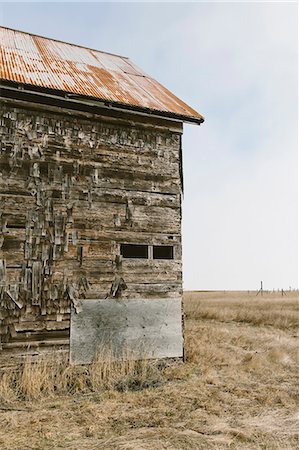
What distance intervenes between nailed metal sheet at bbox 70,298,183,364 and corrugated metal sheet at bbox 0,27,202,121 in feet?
13.8

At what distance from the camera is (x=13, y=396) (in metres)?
5.90

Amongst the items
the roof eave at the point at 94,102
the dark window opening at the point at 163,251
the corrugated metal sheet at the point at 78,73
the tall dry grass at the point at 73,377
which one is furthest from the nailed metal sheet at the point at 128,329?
the corrugated metal sheet at the point at 78,73

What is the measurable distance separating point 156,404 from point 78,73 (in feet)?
24.8

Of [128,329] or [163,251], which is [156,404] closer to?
[128,329]

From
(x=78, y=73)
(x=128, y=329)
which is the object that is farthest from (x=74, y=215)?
(x=78, y=73)

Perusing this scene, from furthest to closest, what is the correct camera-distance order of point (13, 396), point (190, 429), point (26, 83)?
point (26, 83) → point (13, 396) → point (190, 429)

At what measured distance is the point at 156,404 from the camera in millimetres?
5648

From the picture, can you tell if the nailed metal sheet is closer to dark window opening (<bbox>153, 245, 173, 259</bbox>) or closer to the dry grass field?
the dry grass field

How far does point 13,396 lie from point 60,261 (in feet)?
7.86

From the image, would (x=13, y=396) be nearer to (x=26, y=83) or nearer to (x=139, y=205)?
(x=139, y=205)

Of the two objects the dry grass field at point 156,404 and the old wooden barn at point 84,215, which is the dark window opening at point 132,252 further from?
the dry grass field at point 156,404

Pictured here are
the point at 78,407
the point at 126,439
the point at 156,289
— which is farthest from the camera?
the point at 156,289

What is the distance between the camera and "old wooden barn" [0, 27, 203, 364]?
6859 millimetres

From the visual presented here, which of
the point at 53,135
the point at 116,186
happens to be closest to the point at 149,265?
the point at 116,186
